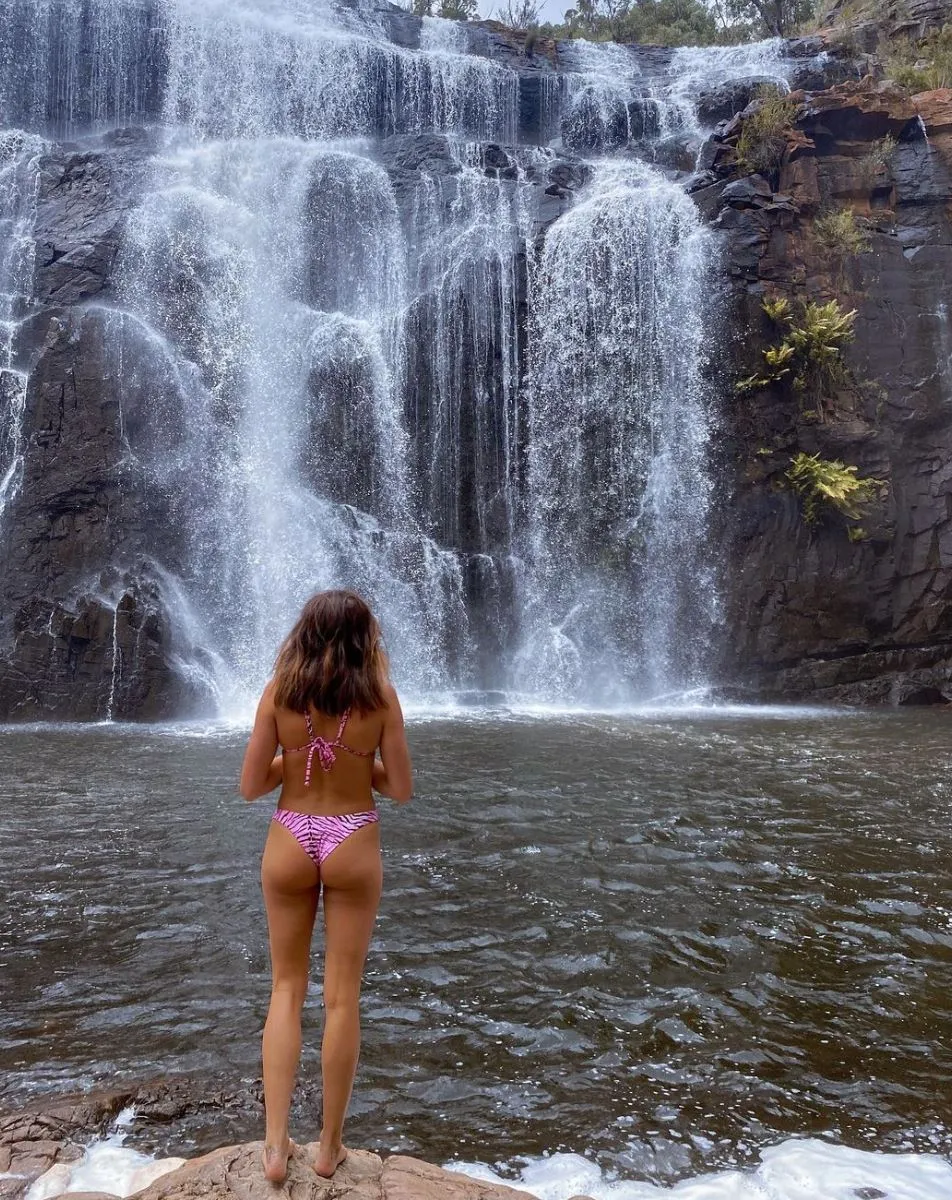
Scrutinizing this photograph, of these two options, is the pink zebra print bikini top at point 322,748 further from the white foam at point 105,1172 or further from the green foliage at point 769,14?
the green foliage at point 769,14

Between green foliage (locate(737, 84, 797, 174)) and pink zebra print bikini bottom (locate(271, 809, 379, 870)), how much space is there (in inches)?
701

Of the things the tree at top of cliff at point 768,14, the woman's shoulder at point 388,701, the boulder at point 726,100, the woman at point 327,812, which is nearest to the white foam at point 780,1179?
the woman at point 327,812

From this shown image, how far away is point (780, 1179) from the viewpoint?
9.70 feet

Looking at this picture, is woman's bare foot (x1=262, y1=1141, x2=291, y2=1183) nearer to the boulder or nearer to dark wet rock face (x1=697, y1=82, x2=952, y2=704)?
dark wet rock face (x1=697, y1=82, x2=952, y2=704)

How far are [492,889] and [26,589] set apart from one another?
1167 centimetres

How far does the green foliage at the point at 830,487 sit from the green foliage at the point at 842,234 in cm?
403

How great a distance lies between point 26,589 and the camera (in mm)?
14422

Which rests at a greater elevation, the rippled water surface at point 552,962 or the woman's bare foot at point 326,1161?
the woman's bare foot at point 326,1161

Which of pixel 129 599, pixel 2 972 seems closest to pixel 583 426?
pixel 129 599

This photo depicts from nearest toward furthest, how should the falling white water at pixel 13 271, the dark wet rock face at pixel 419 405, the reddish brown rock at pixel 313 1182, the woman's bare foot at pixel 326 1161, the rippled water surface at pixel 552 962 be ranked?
the reddish brown rock at pixel 313 1182 → the woman's bare foot at pixel 326 1161 → the rippled water surface at pixel 552 962 → the dark wet rock face at pixel 419 405 → the falling white water at pixel 13 271

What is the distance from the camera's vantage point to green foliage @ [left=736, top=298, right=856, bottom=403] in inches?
613

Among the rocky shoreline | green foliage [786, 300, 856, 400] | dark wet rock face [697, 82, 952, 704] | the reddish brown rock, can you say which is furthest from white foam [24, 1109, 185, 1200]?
green foliage [786, 300, 856, 400]

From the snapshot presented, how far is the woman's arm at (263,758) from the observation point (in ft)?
9.10

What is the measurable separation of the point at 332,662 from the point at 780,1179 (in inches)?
88.4
